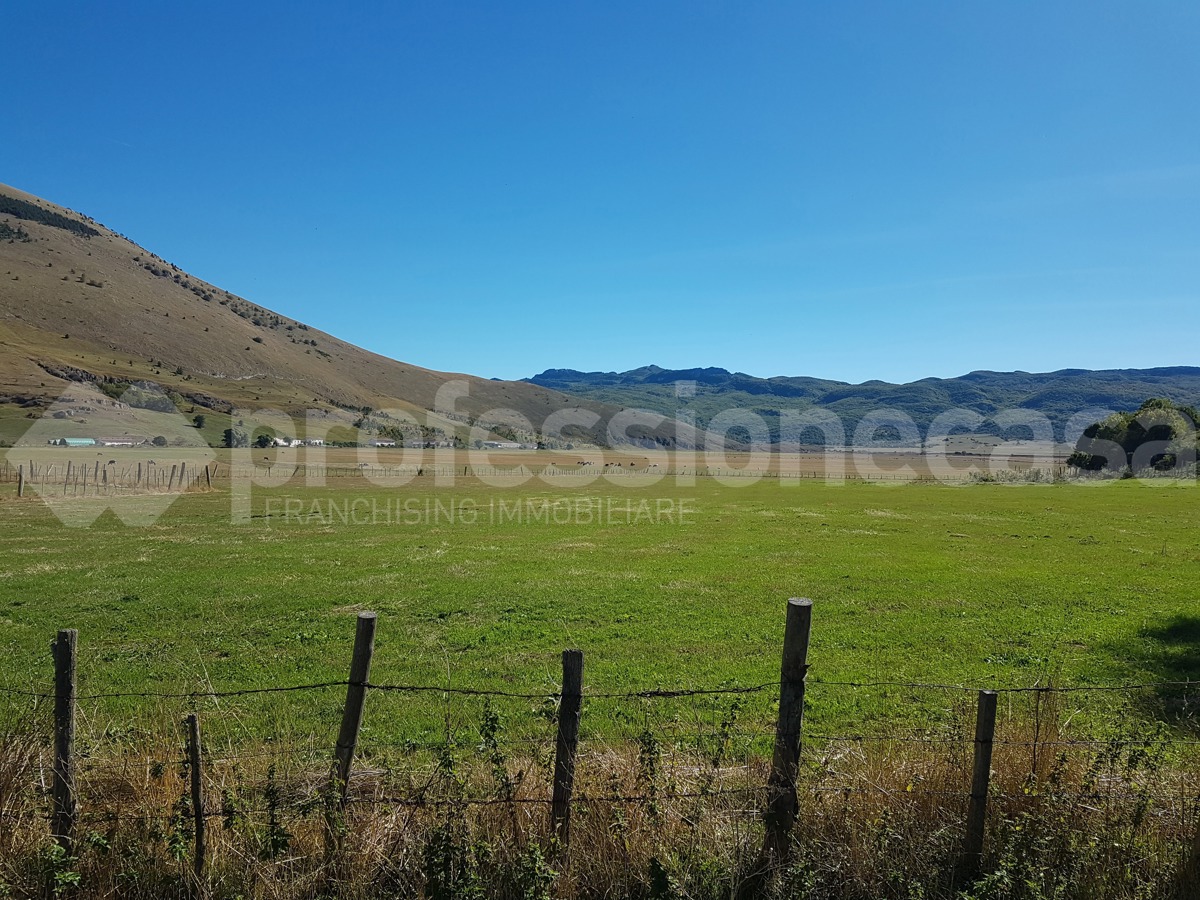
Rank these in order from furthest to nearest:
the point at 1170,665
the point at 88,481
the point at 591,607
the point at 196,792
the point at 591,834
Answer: the point at 88,481 → the point at 591,607 → the point at 1170,665 → the point at 591,834 → the point at 196,792

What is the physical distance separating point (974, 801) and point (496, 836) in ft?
12.1

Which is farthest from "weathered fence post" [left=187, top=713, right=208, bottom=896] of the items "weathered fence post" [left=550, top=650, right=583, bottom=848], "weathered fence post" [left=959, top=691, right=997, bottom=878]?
"weathered fence post" [left=959, top=691, right=997, bottom=878]

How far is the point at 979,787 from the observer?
5.16 m

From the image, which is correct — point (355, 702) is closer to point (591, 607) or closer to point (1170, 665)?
point (591, 607)

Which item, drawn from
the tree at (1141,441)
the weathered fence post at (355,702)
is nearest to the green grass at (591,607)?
the weathered fence post at (355,702)

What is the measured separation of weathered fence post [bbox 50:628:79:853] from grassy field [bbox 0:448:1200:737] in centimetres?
332

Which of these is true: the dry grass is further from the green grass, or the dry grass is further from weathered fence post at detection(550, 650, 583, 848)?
the green grass

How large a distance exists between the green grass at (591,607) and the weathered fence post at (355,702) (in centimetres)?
342

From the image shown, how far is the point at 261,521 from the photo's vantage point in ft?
115

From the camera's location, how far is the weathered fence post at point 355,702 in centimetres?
532

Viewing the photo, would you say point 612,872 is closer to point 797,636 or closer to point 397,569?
point 797,636

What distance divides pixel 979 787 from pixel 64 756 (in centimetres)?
710

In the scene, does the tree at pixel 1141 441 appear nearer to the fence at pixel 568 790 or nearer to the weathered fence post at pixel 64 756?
the fence at pixel 568 790

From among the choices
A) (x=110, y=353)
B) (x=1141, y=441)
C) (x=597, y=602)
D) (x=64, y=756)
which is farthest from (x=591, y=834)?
(x=110, y=353)
